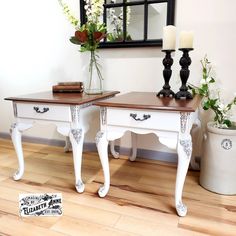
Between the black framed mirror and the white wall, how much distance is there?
7 cm

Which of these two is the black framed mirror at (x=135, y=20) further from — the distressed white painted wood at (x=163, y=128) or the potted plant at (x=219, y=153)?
the distressed white painted wood at (x=163, y=128)

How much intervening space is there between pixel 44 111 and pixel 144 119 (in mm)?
663

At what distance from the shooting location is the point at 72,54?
83.0 inches

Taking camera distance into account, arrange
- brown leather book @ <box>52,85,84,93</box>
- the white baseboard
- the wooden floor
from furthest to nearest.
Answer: the white baseboard, brown leather book @ <box>52,85,84,93</box>, the wooden floor

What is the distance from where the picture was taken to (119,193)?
5.03 feet

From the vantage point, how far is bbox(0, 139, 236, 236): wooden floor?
1.20 meters

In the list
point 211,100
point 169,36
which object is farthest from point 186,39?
point 211,100

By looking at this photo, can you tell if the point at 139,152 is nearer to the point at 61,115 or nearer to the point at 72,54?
the point at 61,115

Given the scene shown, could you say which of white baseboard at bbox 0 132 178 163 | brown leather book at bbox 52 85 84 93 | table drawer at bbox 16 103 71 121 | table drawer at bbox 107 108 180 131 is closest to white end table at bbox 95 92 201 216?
table drawer at bbox 107 108 180 131

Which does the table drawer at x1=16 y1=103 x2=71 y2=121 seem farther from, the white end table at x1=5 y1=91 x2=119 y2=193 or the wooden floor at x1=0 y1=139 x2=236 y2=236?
the wooden floor at x1=0 y1=139 x2=236 y2=236

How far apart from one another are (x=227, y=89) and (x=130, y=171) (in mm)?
957

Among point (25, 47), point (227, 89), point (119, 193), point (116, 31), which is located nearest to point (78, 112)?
point (119, 193)

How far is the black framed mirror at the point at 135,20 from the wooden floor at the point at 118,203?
101 centimetres

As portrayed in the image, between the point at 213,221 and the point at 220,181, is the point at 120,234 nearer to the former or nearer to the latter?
the point at 213,221
